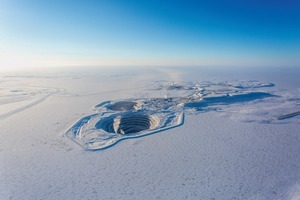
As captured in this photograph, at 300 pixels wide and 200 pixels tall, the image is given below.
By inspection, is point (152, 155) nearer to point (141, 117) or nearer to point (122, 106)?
point (141, 117)

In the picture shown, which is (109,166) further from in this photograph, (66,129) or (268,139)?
(268,139)

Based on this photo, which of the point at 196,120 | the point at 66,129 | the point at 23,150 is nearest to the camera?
the point at 23,150

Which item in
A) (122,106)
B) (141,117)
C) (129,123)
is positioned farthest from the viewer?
(122,106)

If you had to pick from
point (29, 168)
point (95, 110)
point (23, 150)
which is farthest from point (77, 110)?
point (29, 168)

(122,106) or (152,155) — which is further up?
(122,106)

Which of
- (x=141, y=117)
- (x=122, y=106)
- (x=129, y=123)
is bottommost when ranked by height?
(x=129, y=123)

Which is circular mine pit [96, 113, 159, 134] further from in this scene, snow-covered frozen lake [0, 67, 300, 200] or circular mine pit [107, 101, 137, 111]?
circular mine pit [107, 101, 137, 111]

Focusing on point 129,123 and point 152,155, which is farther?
point 129,123

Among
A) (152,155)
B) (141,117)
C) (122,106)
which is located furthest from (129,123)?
(152,155)

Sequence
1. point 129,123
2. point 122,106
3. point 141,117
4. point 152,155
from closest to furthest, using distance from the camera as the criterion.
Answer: point 152,155 → point 129,123 → point 141,117 → point 122,106
